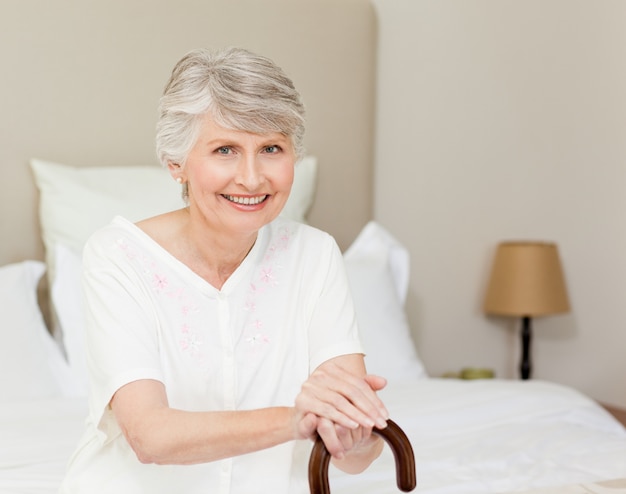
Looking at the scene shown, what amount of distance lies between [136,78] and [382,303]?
1109 millimetres

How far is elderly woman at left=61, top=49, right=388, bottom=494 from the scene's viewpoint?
1374 millimetres

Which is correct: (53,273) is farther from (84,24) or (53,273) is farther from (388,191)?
(388,191)

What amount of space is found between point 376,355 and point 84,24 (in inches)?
55.8

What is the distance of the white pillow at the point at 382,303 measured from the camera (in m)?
2.70

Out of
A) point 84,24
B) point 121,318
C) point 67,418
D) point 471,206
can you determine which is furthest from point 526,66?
point 121,318

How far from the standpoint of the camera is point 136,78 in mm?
2904

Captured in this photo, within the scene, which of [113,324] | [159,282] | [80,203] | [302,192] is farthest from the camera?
[302,192]

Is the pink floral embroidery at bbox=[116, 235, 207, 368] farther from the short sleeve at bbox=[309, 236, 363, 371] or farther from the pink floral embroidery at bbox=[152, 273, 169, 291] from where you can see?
the short sleeve at bbox=[309, 236, 363, 371]

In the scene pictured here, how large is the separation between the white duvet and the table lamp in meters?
0.80

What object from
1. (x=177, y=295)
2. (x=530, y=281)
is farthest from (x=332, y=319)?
(x=530, y=281)

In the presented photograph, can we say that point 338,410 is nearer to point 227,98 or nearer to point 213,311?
point 213,311

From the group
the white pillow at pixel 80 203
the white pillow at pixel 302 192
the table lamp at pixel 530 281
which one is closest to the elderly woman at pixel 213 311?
the white pillow at pixel 80 203

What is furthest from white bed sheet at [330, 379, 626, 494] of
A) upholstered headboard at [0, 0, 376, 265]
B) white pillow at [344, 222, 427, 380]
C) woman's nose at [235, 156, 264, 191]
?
upholstered headboard at [0, 0, 376, 265]

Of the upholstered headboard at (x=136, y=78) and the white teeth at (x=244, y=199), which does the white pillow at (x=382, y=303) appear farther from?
the white teeth at (x=244, y=199)
